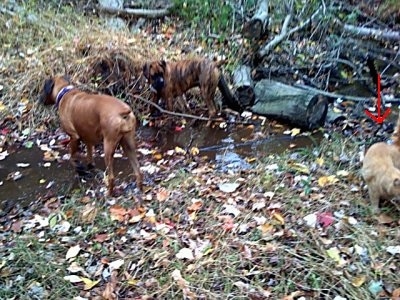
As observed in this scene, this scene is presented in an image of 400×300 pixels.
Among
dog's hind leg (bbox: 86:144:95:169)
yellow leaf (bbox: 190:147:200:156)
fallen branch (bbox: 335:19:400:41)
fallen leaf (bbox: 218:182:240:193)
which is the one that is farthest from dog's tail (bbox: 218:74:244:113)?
fallen branch (bbox: 335:19:400:41)

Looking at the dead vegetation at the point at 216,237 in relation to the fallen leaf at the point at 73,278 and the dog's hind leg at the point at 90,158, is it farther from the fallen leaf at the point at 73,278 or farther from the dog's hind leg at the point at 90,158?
the dog's hind leg at the point at 90,158

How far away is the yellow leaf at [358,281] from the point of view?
4355mm

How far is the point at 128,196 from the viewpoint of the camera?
587 centimetres

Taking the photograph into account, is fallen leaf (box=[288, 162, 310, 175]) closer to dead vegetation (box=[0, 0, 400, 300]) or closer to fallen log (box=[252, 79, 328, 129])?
dead vegetation (box=[0, 0, 400, 300])

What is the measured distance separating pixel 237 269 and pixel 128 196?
172cm

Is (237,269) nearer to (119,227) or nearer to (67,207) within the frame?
(119,227)

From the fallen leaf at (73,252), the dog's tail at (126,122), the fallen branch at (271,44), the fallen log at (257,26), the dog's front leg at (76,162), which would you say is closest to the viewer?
the fallen leaf at (73,252)

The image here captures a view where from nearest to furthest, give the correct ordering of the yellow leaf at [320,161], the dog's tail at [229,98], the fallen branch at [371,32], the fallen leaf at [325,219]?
the fallen leaf at [325,219]
the yellow leaf at [320,161]
the dog's tail at [229,98]
the fallen branch at [371,32]

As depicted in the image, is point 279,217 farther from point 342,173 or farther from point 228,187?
point 342,173

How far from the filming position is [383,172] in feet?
16.0

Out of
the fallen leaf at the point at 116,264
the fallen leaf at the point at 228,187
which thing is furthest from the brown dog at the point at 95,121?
the fallen leaf at the point at 116,264

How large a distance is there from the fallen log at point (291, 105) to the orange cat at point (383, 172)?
2.11 meters

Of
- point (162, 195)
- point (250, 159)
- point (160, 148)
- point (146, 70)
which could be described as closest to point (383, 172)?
point (250, 159)

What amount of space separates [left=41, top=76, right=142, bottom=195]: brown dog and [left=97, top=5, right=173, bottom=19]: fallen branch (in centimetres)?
421
